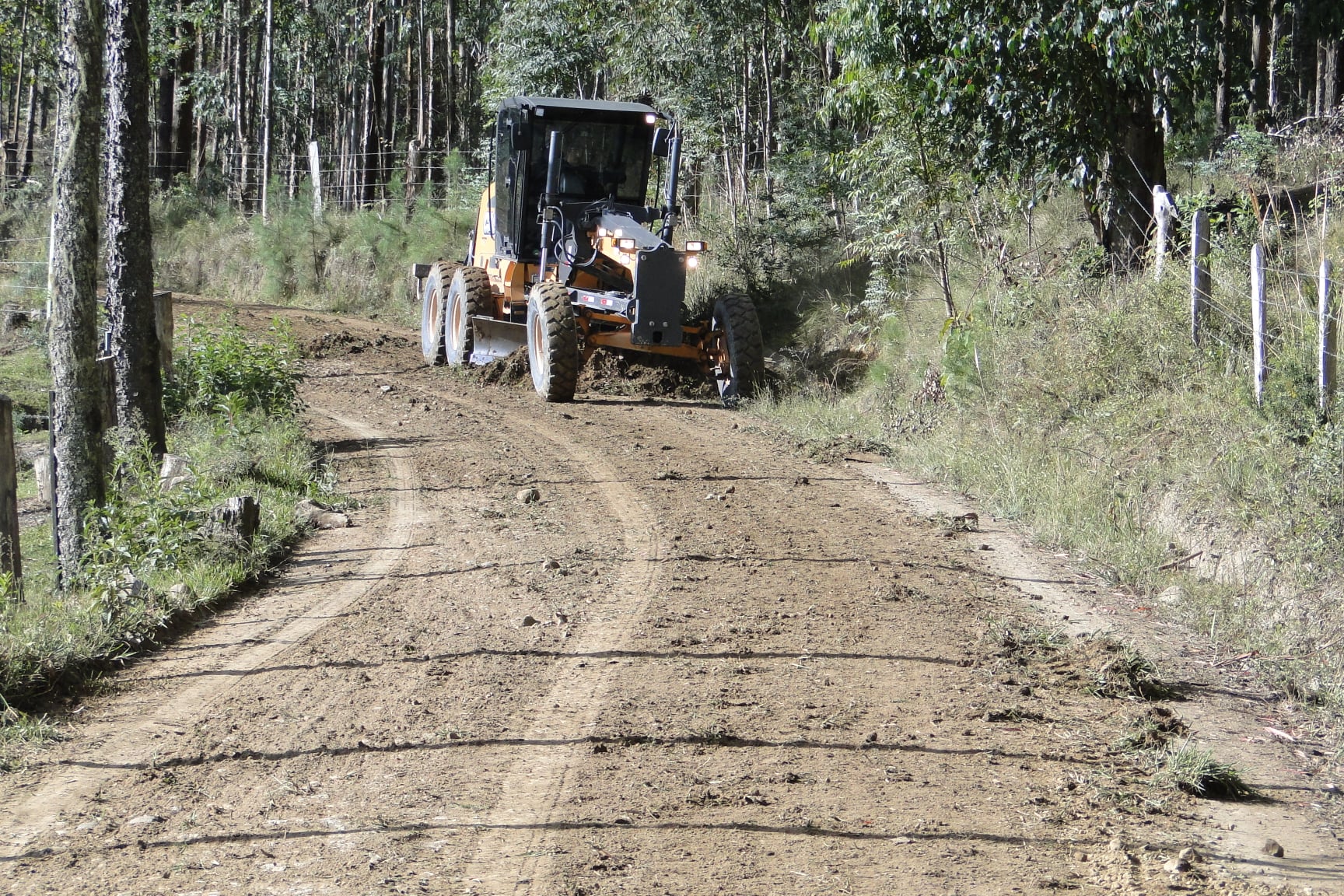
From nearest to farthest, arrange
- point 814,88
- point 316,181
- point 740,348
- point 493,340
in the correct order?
point 740,348 → point 493,340 → point 814,88 → point 316,181

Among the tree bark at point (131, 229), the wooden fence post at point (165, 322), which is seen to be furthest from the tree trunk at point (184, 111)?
the tree bark at point (131, 229)

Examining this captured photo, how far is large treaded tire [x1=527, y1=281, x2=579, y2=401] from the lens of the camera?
1375 cm

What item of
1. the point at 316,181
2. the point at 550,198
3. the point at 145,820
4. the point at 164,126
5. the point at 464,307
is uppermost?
the point at 164,126

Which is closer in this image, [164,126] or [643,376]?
[643,376]

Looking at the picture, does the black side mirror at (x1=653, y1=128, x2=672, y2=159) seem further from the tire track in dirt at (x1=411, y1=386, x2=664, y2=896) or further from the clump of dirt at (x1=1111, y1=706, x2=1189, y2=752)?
the clump of dirt at (x1=1111, y1=706, x2=1189, y2=752)

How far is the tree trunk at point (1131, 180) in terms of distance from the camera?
496 inches

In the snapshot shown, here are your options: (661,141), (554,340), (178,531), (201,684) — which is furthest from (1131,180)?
(201,684)

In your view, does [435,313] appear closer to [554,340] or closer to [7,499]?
[554,340]

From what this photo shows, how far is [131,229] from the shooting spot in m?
9.78

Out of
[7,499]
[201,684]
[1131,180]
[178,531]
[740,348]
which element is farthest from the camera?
[740,348]

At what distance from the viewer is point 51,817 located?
14.5ft

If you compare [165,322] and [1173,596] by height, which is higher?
[165,322]

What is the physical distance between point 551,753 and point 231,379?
28.3ft

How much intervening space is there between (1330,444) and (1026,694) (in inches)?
112
